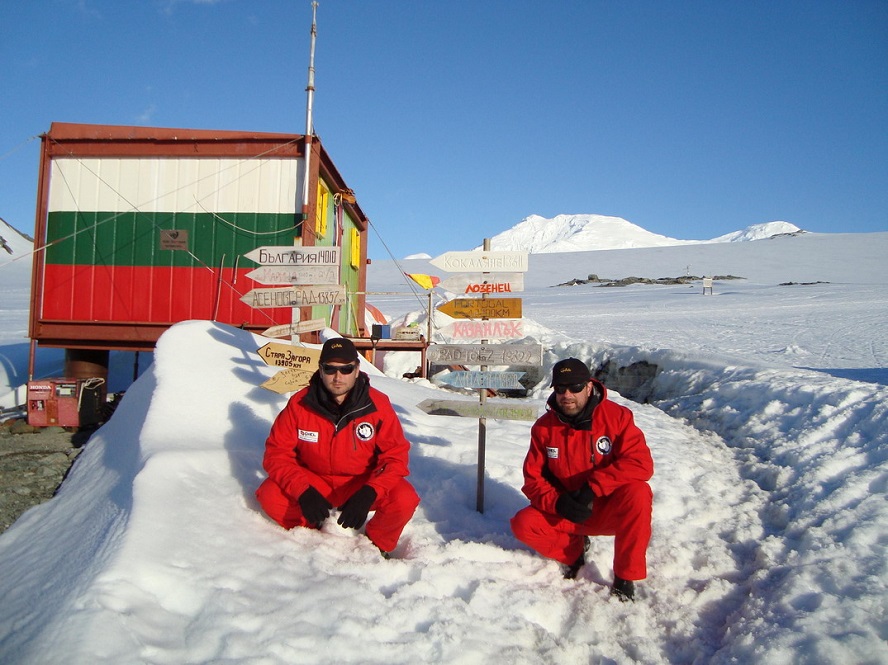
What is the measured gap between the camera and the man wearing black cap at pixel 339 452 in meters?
3.45

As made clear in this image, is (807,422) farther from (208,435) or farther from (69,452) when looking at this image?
(69,452)

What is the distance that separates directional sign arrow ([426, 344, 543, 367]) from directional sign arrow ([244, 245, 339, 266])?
1424 mm

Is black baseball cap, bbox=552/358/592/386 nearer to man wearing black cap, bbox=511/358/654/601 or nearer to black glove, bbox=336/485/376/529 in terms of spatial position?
man wearing black cap, bbox=511/358/654/601

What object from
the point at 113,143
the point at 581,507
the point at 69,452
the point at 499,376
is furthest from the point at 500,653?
the point at 113,143

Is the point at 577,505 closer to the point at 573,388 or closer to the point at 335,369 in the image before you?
the point at 573,388

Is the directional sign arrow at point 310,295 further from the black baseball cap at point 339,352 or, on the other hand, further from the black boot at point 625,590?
the black boot at point 625,590

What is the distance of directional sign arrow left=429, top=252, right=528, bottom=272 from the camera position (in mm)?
4609

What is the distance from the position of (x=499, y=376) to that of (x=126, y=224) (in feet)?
22.3

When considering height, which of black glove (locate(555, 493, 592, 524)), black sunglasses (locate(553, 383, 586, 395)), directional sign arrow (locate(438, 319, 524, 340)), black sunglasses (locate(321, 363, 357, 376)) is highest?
directional sign arrow (locate(438, 319, 524, 340))

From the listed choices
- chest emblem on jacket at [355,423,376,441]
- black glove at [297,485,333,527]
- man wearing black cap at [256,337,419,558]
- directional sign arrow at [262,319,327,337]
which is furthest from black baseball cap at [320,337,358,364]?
directional sign arrow at [262,319,327,337]

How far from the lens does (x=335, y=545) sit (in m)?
3.47

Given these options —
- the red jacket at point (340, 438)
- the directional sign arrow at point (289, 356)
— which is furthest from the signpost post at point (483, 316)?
the directional sign arrow at point (289, 356)

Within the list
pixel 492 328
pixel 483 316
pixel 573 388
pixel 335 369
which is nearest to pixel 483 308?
Answer: pixel 483 316

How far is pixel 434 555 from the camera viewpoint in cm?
352
